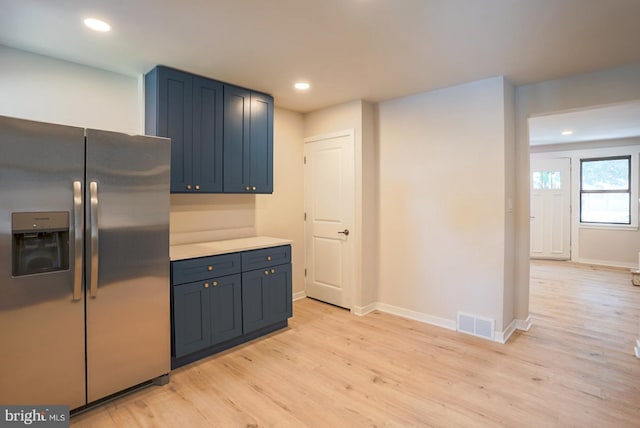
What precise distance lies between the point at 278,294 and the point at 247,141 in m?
1.60

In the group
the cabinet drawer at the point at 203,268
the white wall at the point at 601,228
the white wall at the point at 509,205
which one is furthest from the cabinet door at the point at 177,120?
the white wall at the point at 601,228

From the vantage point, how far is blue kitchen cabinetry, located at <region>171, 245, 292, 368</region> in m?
2.69

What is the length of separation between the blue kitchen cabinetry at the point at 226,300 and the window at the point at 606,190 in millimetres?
6683

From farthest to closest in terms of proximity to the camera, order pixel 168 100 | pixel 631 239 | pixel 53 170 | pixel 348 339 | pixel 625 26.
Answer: pixel 631 239
pixel 348 339
pixel 168 100
pixel 625 26
pixel 53 170

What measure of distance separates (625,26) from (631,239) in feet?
19.0

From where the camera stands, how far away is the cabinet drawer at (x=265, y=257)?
3.16 meters

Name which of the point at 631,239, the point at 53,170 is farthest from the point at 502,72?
the point at 631,239

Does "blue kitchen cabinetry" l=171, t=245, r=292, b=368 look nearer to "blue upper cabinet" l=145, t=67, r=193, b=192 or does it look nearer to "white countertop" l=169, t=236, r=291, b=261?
"white countertop" l=169, t=236, r=291, b=261

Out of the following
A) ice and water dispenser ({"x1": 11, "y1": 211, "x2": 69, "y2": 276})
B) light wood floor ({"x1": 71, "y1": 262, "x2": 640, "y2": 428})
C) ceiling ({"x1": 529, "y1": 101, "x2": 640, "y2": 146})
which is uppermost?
ceiling ({"x1": 529, "y1": 101, "x2": 640, "y2": 146})

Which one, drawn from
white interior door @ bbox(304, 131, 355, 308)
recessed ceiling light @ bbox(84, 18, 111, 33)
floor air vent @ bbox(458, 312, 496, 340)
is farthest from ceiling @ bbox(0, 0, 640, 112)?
floor air vent @ bbox(458, 312, 496, 340)

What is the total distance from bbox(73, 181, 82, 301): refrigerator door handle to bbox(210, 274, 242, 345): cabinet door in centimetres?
101

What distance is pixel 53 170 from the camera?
1.98 metres

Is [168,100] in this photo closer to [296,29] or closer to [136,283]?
[296,29]

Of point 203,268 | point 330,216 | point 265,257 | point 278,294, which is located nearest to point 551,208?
point 330,216
